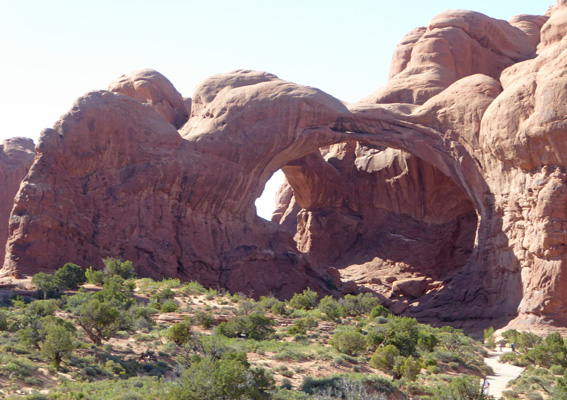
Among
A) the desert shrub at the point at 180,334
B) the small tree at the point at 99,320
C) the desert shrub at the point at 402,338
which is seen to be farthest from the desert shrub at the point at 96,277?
the desert shrub at the point at 402,338

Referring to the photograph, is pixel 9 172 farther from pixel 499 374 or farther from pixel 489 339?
pixel 499 374

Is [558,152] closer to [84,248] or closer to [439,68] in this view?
[439,68]

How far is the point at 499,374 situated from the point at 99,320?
13.3 meters

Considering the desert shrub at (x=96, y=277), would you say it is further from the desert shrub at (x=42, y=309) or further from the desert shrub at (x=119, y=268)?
the desert shrub at (x=42, y=309)

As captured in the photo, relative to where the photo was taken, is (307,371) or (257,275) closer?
(307,371)

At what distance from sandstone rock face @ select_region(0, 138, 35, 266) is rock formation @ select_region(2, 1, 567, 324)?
1040 centimetres

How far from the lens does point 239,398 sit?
15.1m

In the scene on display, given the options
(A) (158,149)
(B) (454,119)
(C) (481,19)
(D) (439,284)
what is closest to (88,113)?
(A) (158,149)

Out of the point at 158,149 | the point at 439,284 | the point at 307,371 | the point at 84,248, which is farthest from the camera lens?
the point at 439,284

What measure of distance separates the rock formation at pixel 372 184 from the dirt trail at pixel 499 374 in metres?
6.30

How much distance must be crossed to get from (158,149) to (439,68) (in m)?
20.6

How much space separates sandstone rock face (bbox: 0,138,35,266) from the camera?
47062mm

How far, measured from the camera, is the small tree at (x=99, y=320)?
2045cm

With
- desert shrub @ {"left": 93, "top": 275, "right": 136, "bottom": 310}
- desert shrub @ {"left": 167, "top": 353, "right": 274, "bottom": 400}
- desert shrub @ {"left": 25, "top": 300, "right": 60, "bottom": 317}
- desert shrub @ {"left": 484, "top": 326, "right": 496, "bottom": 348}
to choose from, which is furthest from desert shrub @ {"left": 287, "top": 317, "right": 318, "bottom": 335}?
desert shrub @ {"left": 167, "top": 353, "right": 274, "bottom": 400}
